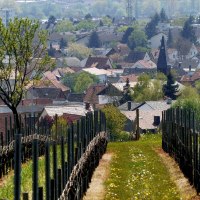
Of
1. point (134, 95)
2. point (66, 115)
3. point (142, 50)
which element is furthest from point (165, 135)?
point (142, 50)

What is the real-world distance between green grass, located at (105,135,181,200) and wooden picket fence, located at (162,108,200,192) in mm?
464

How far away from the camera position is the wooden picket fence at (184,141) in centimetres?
1961

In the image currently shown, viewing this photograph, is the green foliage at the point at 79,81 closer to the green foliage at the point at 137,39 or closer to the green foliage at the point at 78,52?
the green foliage at the point at 78,52

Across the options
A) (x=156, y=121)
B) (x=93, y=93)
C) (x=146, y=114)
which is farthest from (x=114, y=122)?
(x=93, y=93)

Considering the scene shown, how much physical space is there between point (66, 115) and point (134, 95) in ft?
79.8

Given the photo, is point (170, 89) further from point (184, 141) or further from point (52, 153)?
point (52, 153)

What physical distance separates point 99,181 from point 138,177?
119 cm

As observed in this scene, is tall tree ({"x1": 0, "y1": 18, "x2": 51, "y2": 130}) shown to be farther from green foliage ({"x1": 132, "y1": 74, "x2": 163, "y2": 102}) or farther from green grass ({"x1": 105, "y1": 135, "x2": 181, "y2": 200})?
green foliage ({"x1": 132, "y1": 74, "x2": 163, "y2": 102})

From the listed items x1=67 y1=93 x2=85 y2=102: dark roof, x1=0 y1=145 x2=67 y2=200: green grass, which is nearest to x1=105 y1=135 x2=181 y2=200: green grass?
x1=0 y1=145 x2=67 y2=200: green grass

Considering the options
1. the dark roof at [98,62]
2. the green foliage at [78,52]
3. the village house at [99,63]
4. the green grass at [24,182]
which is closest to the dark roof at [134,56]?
the green foliage at [78,52]

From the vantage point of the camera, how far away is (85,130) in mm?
22594

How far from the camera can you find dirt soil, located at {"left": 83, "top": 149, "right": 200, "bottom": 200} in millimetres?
19175

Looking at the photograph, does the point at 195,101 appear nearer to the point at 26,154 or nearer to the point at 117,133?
the point at 117,133

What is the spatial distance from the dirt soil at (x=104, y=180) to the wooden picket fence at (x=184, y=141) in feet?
0.52
